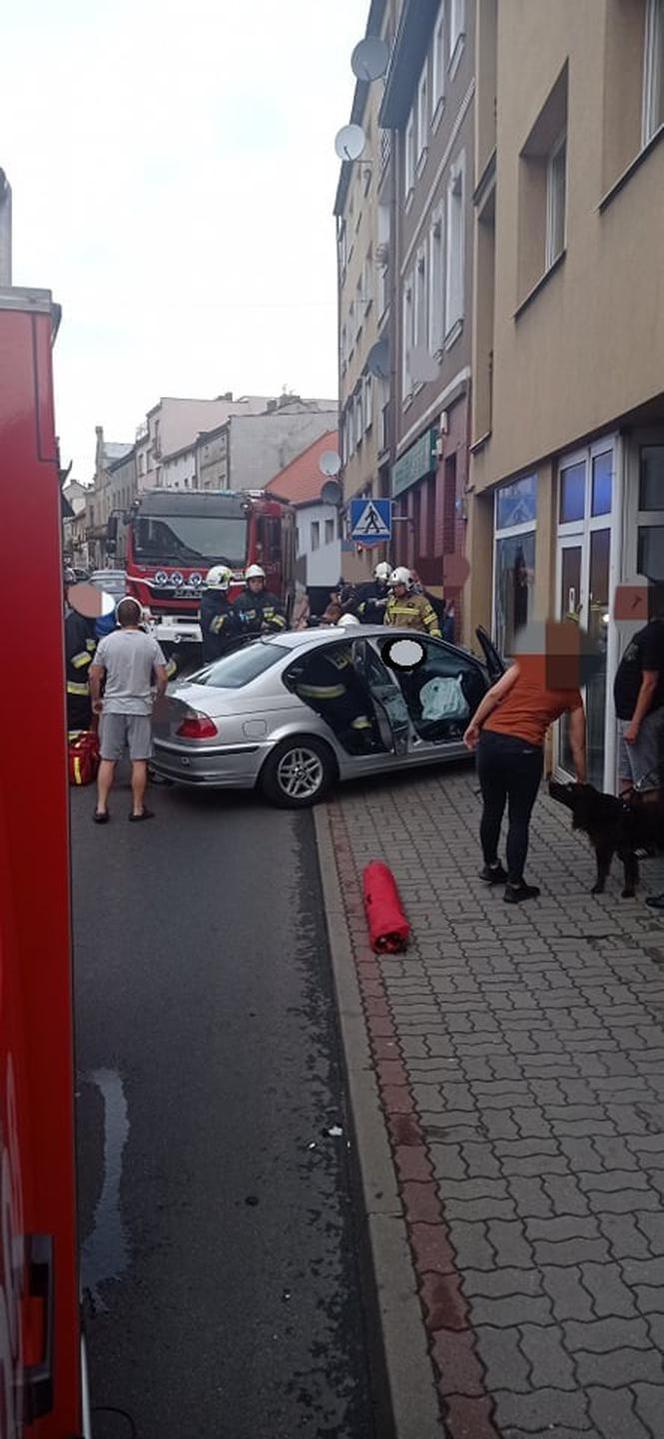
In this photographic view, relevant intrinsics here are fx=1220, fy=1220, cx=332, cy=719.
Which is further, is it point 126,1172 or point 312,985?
point 312,985

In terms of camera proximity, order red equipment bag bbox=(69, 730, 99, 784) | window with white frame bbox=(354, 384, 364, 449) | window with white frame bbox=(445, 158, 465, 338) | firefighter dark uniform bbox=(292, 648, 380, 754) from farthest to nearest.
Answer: window with white frame bbox=(354, 384, 364, 449)
window with white frame bbox=(445, 158, 465, 338)
red equipment bag bbox=(69, 730, 99, 784)
firefighter dark uniform bbox=(292, 648, 380, 754)

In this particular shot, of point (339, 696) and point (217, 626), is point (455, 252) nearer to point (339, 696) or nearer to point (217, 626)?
point (217, 626)

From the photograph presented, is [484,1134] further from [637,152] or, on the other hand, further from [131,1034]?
[637,152]

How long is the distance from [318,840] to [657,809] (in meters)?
2.78

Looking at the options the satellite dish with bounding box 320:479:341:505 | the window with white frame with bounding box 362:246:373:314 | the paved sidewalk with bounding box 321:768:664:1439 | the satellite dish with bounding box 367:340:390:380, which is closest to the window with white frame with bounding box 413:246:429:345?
the satellite dish with bounding box 367:340:390:380

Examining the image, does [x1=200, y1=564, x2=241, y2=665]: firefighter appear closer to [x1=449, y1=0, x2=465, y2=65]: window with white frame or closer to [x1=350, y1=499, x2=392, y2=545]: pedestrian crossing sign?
Result: [x1=350, y1=499, x2=392, y2=545]: pedestrian crossing sign

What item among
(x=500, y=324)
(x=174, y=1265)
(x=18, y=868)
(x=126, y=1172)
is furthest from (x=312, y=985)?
(x=500, y=324)

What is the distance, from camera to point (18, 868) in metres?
1.94

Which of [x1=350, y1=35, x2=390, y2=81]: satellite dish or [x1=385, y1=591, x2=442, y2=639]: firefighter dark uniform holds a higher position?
[x1=350, y1=35, x2=390, y2=81]: satellite dish

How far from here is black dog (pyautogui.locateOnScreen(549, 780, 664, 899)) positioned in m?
6.82

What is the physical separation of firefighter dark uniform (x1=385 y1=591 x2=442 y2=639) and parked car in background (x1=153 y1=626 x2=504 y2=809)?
203 cm

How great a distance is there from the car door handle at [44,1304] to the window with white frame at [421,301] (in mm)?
20173

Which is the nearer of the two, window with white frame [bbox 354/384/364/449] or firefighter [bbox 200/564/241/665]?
firefighter [bbox 200/564/241/665]

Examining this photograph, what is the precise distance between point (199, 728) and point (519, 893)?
11.9 feet
